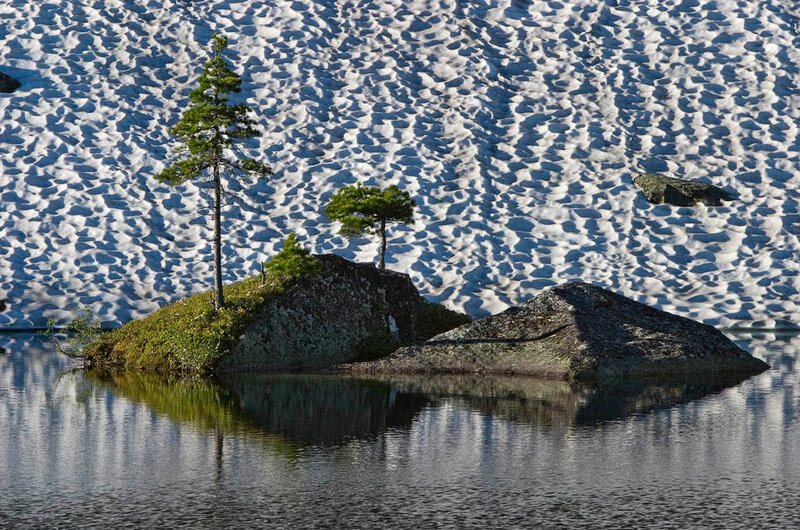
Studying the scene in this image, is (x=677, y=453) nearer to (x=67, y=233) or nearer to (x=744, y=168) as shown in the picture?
(x=67, y=233)

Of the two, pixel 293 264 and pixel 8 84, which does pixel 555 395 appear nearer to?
pixel 293 264

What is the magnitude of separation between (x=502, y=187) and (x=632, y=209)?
15.0ft

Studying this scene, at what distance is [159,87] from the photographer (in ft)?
138

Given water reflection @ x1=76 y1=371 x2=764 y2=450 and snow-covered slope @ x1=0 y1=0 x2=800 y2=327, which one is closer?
water reflection @ x1=76 y1=371 x2=764 y2=450

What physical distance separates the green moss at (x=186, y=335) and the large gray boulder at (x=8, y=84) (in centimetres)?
2375

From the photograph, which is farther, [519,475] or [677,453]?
[677,453]

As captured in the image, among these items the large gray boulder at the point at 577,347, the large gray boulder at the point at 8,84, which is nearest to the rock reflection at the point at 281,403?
the large gray boulder at the point at 577,347

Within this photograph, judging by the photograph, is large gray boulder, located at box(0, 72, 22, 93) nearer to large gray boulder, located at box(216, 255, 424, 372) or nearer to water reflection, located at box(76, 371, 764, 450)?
large gray boulder, located at box(216, 255, 424, 372)

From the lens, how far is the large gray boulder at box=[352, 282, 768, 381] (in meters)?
18.0

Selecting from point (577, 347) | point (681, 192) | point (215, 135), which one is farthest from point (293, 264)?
point (681, 192)

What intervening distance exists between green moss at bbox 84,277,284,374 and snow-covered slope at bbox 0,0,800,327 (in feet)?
26.2

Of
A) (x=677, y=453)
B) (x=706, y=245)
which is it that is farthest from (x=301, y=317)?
(x=706, y=245)

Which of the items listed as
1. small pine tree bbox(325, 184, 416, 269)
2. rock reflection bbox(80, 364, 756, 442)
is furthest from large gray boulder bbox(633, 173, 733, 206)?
rock reflection bbox(80, 364, 756, 442)

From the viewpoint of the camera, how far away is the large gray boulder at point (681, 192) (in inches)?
1438
